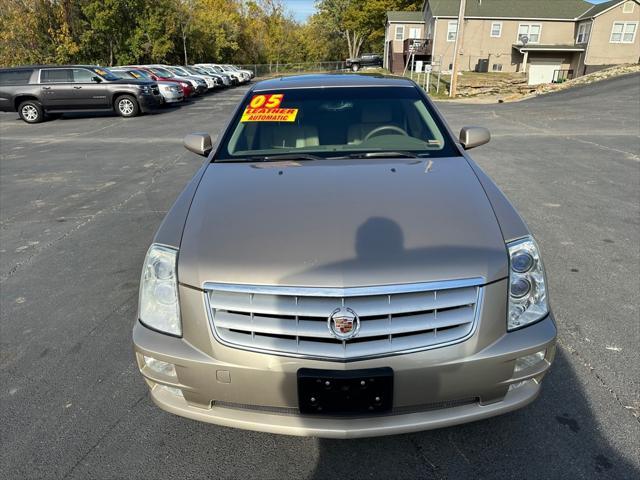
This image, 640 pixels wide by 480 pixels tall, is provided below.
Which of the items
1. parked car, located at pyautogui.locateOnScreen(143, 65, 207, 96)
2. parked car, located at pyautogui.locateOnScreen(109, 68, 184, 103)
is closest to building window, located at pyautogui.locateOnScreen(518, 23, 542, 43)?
parked car, located at pyautogui.locateOnScreen(143, 65, 207, 96)

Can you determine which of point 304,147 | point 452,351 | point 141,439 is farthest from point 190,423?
point 304,147

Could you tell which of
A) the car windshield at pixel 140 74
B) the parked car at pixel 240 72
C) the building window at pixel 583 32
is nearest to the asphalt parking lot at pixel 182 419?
the car windshield at pixel 140 74

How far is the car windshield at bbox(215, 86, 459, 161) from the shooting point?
307 cm

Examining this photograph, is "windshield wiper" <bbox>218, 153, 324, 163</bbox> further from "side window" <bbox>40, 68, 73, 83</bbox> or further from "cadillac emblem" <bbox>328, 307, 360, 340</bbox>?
"side window" <bbox>40, 68, 73, 83</bbox>

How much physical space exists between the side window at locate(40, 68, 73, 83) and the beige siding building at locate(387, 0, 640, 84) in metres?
29.2

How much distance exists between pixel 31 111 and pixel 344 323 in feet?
57.4

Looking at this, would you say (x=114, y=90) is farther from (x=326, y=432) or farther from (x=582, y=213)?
(x=326, y=432)

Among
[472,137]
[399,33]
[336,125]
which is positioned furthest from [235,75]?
[472,137]

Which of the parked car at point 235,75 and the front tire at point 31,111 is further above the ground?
the parked car at point 235,75

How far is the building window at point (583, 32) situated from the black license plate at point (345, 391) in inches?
1688

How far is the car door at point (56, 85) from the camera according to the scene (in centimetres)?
1519

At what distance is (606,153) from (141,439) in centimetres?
946

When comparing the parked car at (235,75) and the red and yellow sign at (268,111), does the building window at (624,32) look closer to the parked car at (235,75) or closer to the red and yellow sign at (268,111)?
the parked car at (235,75)

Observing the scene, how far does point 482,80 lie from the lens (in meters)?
30.4
